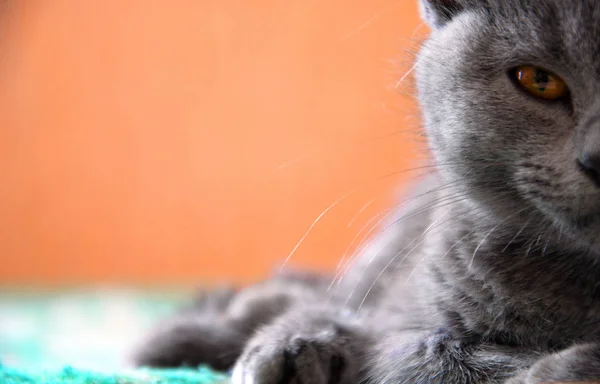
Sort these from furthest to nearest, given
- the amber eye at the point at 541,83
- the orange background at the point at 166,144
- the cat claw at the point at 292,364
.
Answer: the orange background at the point at 166,144, the cat claw at the point at 292,364, the amber eye at the point at 541,83

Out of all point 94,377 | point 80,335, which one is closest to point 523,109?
point 94,377

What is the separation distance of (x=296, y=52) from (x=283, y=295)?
2.44 m

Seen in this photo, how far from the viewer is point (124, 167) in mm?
3881

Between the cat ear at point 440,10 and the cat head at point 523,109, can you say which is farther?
the cat ear at point 440,10

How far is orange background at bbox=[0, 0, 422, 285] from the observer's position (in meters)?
3.82

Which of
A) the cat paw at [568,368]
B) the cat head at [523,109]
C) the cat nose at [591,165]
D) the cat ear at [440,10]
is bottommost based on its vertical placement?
the cat paw at [568,368]

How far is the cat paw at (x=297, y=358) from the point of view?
1.06 metres

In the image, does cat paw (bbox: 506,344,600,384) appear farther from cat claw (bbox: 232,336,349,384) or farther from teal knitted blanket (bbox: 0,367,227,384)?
teal knitted blanket (bbox: 0,367,227,384)

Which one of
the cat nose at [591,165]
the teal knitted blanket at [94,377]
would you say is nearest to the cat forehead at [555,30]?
the cat nose at [591,165]

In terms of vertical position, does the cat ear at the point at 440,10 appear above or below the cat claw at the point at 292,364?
above

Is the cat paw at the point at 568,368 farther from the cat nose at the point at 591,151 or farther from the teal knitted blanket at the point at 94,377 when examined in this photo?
the teal knitted blanket at the point at 94,377

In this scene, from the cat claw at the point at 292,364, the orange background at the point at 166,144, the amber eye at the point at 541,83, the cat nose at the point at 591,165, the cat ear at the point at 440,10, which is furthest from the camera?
the orange background at the point at 166,144

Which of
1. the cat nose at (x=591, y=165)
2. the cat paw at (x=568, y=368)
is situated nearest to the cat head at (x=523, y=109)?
the cat nose at (x=591, y=165)

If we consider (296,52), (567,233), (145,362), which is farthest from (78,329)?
(296,52)
